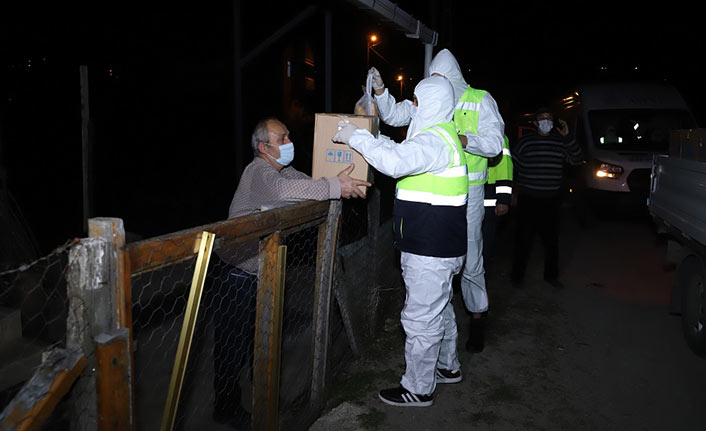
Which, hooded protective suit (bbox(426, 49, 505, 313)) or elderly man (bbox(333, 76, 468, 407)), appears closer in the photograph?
elderly man (bbox(333, 76, 468, 407))

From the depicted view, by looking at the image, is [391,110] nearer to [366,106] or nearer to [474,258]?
[366,106]

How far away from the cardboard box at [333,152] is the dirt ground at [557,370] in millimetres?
1513

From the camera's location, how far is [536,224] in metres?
5.98

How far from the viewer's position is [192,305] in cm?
202

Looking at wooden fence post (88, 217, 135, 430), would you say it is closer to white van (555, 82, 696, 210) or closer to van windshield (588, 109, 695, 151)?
white van (555, 82, 696, 210)

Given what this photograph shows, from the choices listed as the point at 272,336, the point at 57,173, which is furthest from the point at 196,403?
the point at 57,173

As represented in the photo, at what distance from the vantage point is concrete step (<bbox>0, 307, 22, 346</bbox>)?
404 centimetres

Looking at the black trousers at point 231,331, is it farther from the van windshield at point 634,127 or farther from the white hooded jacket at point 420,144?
the van windshield at point 634,127

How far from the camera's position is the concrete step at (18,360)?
3.79 meters

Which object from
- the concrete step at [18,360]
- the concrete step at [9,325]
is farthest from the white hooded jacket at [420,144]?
the concrete step at [9,325]

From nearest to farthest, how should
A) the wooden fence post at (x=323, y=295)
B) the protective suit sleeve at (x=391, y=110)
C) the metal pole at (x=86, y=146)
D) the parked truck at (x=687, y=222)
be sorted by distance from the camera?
the wooden fence post at (x=323, y=295)
the protective suit sleeve at (x=391, y=110)
the parked truck at (x=687, y=222)
the metal pole at (x=86, y=146)

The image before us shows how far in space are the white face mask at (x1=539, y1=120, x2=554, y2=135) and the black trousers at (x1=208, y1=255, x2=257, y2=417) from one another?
3.97 metres

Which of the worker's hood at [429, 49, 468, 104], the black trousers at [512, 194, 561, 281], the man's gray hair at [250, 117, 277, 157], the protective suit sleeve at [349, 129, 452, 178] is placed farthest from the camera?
the black trousers at [512, 194, 561, 281]

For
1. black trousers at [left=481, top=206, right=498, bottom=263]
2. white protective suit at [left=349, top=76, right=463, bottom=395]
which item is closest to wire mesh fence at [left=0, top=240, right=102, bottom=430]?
white protective suit at [left=349, top=76, right=463, bottom=395]
